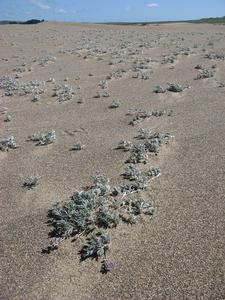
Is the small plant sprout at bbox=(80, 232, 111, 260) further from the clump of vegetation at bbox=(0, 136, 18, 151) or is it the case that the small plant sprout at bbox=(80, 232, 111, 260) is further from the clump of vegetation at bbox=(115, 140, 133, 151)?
the clump of vegetation at bbox=(0, 136, 18, 151)

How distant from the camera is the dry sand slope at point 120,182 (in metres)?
5.66

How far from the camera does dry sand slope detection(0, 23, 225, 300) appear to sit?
5.66 meters

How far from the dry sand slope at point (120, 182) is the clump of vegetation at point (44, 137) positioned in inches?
6.4

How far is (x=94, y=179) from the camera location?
8250 millimetres

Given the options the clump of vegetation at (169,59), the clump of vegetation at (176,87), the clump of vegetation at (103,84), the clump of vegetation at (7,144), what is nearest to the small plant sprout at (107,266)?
the clump of vegetation at (7,144)

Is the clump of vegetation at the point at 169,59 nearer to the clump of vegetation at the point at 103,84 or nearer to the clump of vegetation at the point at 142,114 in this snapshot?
the clump of vegetation at the point at 103,84

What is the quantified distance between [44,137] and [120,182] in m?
3.33


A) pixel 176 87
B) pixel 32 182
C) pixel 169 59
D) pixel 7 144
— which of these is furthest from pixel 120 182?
pixel 169 59

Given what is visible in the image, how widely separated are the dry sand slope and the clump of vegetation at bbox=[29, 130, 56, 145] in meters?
0.16

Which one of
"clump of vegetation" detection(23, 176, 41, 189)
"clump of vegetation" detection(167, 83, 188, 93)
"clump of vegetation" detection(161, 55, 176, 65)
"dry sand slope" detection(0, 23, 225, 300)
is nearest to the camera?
"dry sand slope" detection(0, 23, 225, 300)

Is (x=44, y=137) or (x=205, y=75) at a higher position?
(x=205, y=75)

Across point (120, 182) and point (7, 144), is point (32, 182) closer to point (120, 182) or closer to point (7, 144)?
point (120, 182)

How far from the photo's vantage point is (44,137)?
10.7 metres

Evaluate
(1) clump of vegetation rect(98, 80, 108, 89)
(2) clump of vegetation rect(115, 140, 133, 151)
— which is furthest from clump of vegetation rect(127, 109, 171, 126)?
(1) clump of vegetation rect(98, 80, 108, 89)
